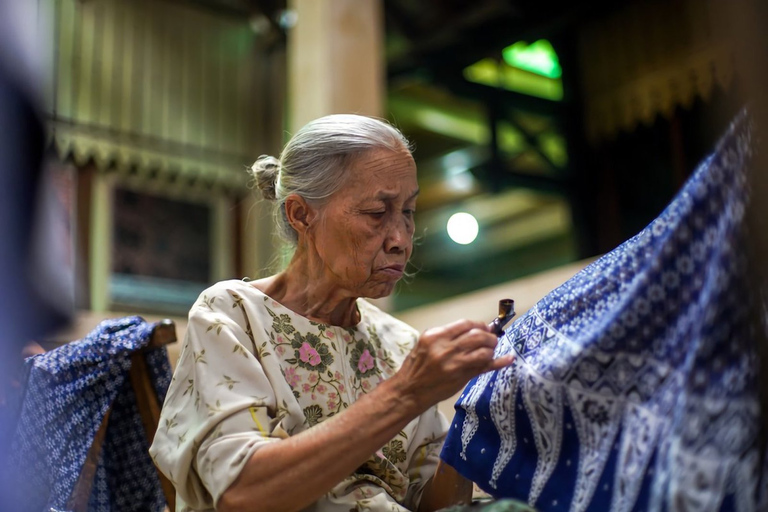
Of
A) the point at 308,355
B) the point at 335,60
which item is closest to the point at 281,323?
the point at 308,355

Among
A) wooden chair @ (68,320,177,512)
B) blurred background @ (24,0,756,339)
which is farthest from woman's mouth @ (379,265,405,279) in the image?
blurred background @ (24,0,756,339)

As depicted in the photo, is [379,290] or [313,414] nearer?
[313,414]

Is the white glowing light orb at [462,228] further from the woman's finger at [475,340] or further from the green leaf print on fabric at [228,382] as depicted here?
the woman's finger at [475,340]

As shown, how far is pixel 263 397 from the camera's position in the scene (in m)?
1.74

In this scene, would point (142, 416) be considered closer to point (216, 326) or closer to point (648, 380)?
point (216, 326)

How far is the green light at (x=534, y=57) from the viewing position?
748 cm

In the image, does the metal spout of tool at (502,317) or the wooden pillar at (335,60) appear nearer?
the metal spout of tool at (502,317)

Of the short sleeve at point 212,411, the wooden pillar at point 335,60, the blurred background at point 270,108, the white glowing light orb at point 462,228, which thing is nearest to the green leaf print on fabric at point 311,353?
the short sleeve at point 212,411

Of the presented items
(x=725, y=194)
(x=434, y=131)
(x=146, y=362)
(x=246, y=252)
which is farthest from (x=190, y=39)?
(x=725, y=194)

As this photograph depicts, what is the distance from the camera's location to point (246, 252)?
7605 mm

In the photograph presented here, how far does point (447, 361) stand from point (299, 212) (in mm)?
707

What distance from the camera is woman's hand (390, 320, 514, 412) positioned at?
4.98 feet

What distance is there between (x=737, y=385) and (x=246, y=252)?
656 cm

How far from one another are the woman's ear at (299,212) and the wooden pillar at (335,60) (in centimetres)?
321
